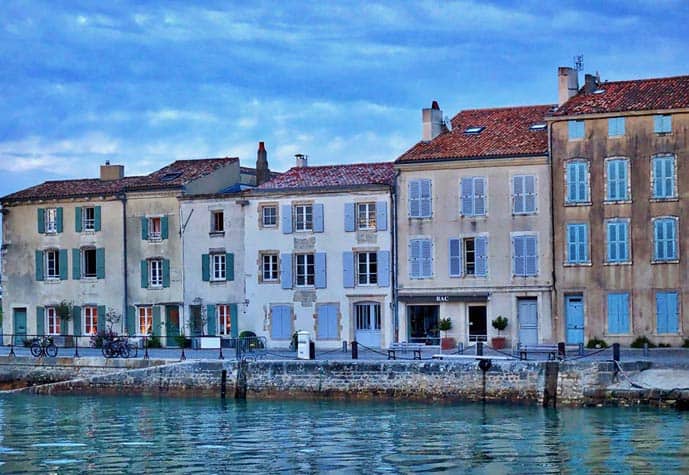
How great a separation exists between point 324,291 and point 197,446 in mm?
21461

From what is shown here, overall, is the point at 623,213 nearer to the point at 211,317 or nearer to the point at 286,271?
the point at 286,271

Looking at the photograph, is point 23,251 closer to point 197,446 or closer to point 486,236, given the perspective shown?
point 486,236

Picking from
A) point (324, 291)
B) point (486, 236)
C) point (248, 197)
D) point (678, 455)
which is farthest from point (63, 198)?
point (678, 455)

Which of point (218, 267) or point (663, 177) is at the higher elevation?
point (663, 177)

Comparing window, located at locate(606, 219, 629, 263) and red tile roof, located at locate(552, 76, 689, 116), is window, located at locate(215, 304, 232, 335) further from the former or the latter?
window, located at locate(606, 219, 629, 263)

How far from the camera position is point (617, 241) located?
50.4m

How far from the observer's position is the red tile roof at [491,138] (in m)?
52.2

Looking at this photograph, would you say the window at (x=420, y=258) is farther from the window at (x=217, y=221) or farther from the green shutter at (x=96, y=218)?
the green shutter at (x=96, y=218)

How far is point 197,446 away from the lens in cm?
3394

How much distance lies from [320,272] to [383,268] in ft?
8.23

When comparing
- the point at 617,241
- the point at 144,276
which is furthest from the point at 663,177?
the point at 144,276

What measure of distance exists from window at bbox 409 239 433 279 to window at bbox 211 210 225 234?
26.7 ft

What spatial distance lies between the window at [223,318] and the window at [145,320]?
3188 millimetres

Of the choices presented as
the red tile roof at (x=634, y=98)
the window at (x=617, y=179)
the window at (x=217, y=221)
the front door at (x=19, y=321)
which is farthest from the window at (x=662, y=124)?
the front door at (x=19, y=321)
